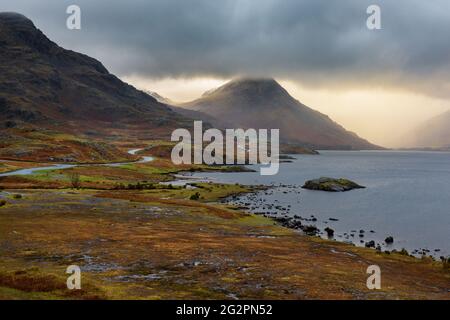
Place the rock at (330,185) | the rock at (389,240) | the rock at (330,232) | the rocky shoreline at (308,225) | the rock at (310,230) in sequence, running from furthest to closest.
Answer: the rock at (330,185) → the rock at (310,230) → the rock at (330,232) → the rock at (389,240) → the rocky shoreline at (308,225)

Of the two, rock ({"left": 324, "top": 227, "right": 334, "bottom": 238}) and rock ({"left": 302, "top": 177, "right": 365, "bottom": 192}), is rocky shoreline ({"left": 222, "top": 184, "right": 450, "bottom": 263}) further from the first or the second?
rock ({"left": 302, "top": 177, "right": 365, "bottom": 192})

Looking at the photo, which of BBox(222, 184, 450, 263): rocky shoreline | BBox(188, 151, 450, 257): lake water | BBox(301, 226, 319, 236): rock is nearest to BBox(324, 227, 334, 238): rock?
BBox(222, 184, 450, 263): rocky shoreline

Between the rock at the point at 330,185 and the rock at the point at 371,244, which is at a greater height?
the rock at the point at 330,185

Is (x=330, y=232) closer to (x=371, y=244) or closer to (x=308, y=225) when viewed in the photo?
(x=308, y=225)

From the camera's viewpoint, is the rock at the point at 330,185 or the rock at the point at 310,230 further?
the rock at the point at 330,185

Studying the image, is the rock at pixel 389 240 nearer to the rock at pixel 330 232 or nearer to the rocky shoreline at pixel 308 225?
the rocky shoreline at pixel 308 225

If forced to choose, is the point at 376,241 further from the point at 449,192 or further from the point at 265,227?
the point at 449,192

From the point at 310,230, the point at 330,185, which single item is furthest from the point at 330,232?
the point at 330,185

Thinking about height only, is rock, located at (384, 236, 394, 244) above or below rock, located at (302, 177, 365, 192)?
below

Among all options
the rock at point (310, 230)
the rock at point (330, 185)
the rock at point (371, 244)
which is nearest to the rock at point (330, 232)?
the rock at point (310, 230)

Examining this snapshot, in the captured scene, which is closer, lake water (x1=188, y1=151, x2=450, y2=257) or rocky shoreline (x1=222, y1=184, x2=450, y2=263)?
rocky shoreline (x1=222, y1=184, x2=450, y2=263)
